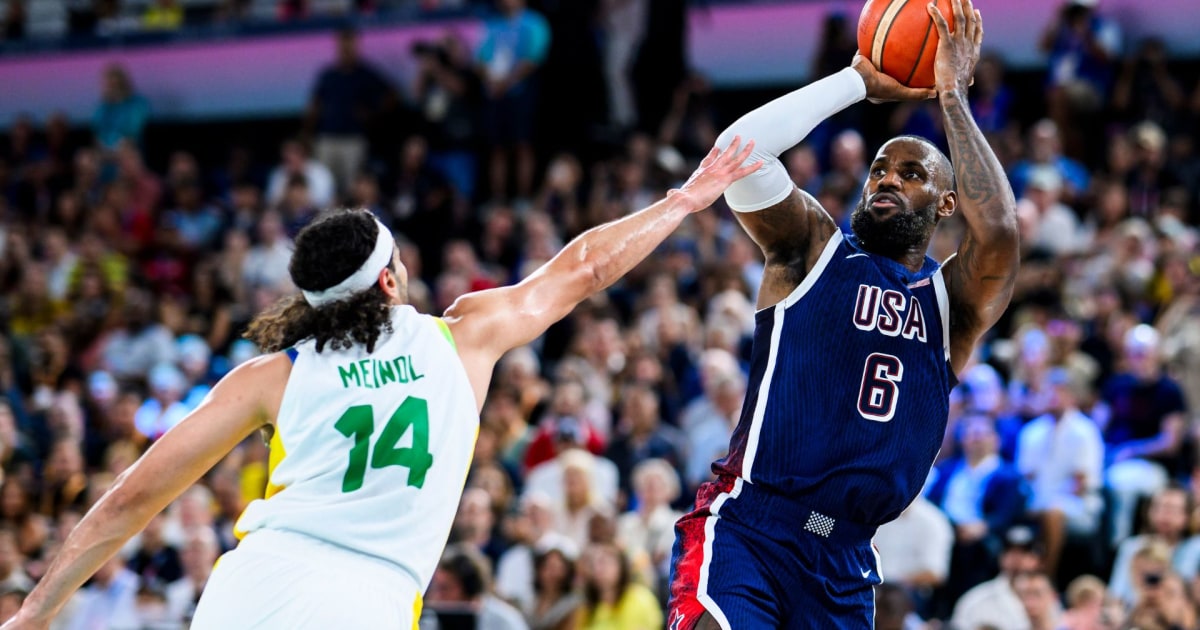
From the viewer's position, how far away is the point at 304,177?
1706 cm

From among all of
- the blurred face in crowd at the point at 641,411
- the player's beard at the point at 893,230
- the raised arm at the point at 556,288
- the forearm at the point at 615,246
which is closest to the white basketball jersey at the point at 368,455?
the raised arm at the point at 556,288

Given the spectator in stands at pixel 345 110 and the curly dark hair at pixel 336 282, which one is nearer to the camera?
the curly dark hair at pixel 336 282

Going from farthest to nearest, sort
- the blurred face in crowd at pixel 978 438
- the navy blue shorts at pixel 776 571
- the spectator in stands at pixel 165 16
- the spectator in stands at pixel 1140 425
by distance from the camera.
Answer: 1. the spectator in stands at pixel 165 16
2. the blurred face in crowd at pixel 978 438
3. the spectator in stands at pixel 1140 425
4. the navy blue shorts at pixel 776 571

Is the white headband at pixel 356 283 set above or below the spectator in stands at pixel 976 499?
above

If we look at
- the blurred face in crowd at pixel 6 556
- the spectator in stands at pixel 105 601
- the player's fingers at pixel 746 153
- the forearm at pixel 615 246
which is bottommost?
the spectator in stands at pixel 105 601

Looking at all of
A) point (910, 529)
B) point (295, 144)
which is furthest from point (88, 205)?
point (910, 529)

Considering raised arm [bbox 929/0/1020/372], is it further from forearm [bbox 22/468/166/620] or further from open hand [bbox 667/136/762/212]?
forearm [bbox 22/468/166/620]

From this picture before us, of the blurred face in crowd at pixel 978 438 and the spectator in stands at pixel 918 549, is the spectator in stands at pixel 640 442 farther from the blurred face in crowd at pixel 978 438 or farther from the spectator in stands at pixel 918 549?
the blurred face in crowd at pixel 978 438

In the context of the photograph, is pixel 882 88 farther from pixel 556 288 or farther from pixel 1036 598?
pixel 1036 598

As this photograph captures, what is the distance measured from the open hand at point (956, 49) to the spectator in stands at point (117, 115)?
594 inches

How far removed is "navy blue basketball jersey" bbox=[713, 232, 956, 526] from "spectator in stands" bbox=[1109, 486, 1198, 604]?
4.91 m

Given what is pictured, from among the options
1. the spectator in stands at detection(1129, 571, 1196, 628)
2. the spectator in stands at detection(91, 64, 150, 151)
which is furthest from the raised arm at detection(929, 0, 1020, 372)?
the spectator in stands at detection(91, 64, 150, 151)

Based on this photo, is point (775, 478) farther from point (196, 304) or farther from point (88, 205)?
point (88, 205)

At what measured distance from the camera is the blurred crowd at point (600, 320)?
10.8 meters
